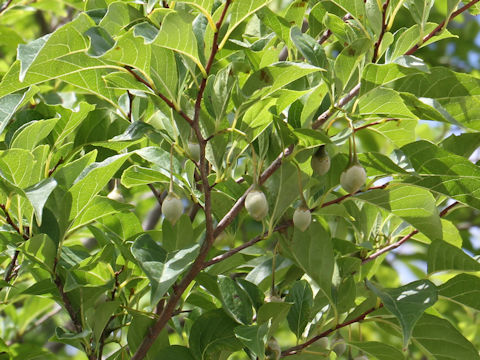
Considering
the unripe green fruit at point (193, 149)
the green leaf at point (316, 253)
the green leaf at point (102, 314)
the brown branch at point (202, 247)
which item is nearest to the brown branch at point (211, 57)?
the brown branch at point (202, 247)

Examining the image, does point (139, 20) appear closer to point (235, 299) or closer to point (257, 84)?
point (257, 84)

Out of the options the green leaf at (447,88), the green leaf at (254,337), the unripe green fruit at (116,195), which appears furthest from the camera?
the unripe green fruit at (116,195)

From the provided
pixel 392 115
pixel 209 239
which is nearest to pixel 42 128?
pixel 209 239

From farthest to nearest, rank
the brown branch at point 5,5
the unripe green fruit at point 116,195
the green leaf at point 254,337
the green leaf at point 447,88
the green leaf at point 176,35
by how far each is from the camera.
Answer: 1. the brown branch at point 5,5
2. the unripe green fruit at point 116,195
3. the green leaf at point 447,88
4. the green leaf at point 254,337
5. the green leaf at point 176,35

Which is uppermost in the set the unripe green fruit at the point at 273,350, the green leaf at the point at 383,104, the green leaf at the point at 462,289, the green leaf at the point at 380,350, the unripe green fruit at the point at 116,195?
the green leaf at the point at 383,104

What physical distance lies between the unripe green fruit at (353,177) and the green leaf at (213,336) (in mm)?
388

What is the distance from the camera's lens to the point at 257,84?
50.2 inches

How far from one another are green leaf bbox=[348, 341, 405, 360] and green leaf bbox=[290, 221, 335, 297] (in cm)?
17

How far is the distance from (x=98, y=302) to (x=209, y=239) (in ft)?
1.14

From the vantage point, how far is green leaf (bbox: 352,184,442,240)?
4.60ft

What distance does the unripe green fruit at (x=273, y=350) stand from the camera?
4.63 feet

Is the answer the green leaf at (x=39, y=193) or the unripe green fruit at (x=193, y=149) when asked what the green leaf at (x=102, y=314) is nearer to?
the green leaf at (x=39, y=193)

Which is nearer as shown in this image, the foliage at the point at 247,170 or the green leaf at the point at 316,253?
the foliage at the point at 247,170

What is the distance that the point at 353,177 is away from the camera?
1354 millimetres
